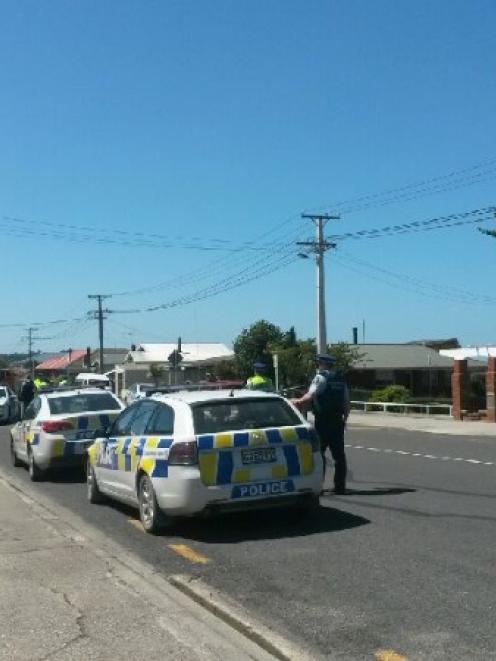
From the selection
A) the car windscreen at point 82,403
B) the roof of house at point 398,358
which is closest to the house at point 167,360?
the roof of house at point 398,358

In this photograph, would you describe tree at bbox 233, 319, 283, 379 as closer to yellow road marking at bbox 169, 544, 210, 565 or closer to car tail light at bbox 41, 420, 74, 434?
car tail light at bbox 41, 420, 74, 434

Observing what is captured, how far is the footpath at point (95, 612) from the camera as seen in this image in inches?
205

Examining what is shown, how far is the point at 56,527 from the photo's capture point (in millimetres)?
9445

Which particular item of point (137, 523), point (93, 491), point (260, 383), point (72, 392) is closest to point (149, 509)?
point (137, 523)

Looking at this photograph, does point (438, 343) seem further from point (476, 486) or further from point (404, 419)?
point (476, 486)

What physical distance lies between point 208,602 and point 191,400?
3293mm

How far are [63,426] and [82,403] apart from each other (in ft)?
2.79

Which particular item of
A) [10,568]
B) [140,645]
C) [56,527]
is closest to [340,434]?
[56,527]

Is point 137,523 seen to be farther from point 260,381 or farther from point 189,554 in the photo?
point 260,381

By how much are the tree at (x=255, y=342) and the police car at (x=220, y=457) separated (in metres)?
51.9

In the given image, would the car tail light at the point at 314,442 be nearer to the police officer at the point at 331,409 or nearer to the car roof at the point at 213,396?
the car roof at the point at 213,396

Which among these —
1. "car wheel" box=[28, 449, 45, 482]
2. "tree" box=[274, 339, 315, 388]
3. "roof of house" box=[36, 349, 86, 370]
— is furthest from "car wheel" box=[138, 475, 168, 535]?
"roof of house" box=[36, 349, 86, 370]

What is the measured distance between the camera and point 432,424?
29156 mm

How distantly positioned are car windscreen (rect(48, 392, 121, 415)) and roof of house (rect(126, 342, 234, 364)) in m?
67.2
